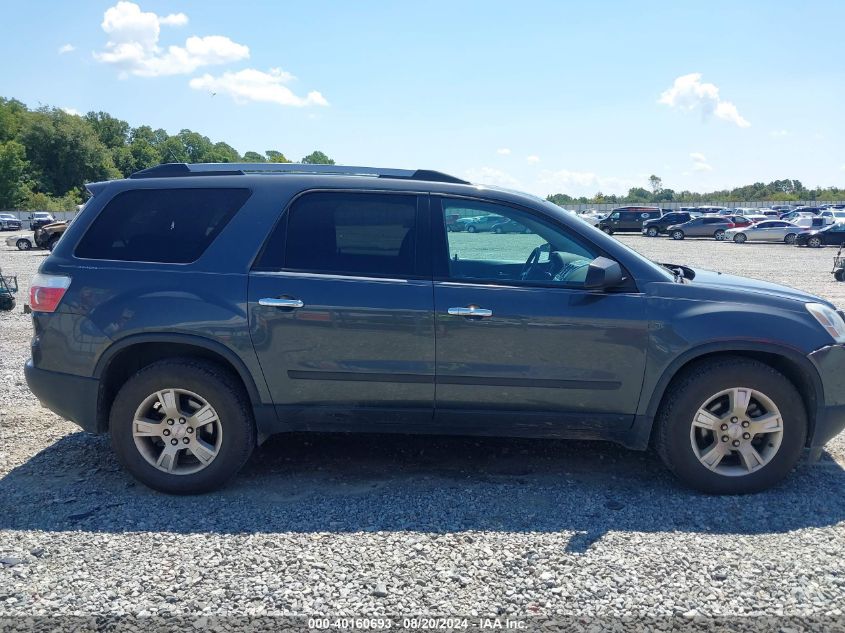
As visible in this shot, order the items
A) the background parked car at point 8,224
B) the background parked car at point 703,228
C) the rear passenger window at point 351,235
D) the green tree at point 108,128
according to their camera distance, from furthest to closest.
→ the green tree at point 108,128, the background parked car at point 8,224, the background parked car at point 703,228, the rear passenger window at point 351,235

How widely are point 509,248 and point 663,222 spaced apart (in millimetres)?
42640

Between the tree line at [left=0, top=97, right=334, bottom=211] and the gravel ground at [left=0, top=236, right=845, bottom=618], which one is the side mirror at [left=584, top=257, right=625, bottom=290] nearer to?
the gravel ground at [left=0, top=236, right=845, bottom=618]

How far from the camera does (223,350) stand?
412cm

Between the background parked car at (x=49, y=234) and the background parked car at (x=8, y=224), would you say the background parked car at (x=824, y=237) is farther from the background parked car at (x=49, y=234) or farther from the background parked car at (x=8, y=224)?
the background parked car at (x=8, y=224)

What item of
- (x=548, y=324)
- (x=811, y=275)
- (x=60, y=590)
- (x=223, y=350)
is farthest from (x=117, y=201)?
(x=811, y=275)

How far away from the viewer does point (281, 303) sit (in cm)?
406

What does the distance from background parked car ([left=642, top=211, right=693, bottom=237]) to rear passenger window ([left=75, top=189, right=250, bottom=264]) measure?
43.0 meters

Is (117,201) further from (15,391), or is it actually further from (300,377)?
(15,391)

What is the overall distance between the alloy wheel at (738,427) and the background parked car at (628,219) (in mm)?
43562

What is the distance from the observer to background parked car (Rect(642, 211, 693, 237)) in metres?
43.7

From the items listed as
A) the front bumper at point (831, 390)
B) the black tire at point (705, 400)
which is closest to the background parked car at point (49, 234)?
the black tire at point (705, 400)

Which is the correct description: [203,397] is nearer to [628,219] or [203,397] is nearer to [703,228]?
[703,228]

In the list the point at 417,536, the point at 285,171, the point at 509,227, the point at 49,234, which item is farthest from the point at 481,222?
the point at 49,234

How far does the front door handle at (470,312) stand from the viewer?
404cm
